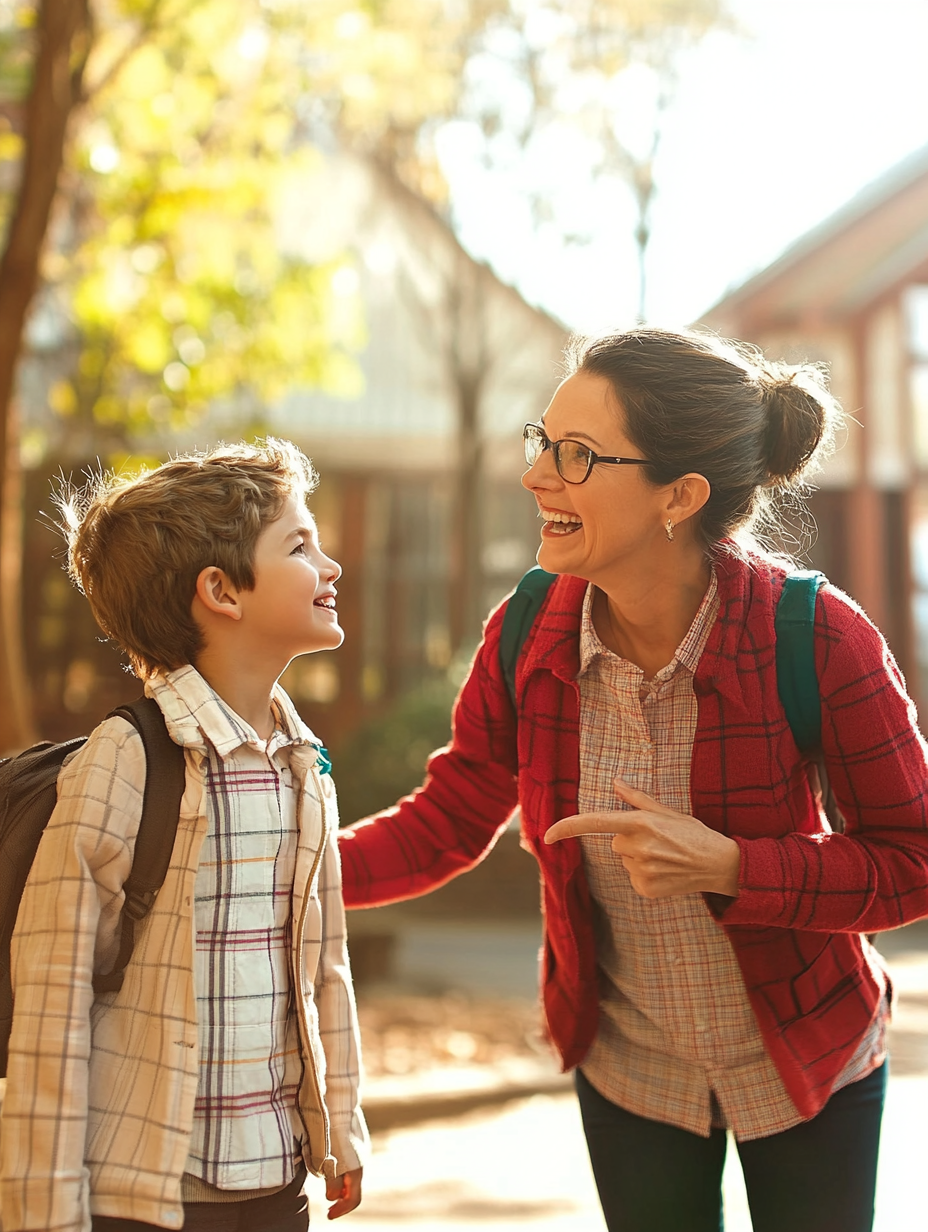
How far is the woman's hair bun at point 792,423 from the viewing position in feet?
7.82

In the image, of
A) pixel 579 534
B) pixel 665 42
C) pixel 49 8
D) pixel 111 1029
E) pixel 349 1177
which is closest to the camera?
pixel 111 1029

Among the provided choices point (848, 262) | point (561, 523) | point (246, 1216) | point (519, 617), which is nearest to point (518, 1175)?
point (519, 617)

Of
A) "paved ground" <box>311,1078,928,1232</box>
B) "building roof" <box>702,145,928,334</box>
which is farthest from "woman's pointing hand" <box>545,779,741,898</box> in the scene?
"building roof" <box>702,145,928,334</box>

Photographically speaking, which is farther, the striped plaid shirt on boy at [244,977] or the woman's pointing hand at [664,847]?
the woman's pointing hand at [664,847]

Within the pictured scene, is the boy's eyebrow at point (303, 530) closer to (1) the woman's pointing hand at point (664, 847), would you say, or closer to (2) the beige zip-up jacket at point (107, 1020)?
(2) the beige zip-up jacket at point (107, 1020)

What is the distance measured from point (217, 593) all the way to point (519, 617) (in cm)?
60

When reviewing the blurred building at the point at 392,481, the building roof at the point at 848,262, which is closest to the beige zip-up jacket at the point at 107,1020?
the blurred building at the point at 392,481

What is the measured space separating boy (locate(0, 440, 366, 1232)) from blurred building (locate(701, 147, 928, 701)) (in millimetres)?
10199

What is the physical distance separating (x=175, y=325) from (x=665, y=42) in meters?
4.74

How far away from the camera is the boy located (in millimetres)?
1825

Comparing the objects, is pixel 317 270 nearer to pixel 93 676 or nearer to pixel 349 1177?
pixel 93 676

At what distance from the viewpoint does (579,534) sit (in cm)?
230

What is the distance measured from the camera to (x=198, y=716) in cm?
201

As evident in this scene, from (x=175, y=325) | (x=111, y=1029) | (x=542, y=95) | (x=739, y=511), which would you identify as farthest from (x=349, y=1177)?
(x=542, y=95)
